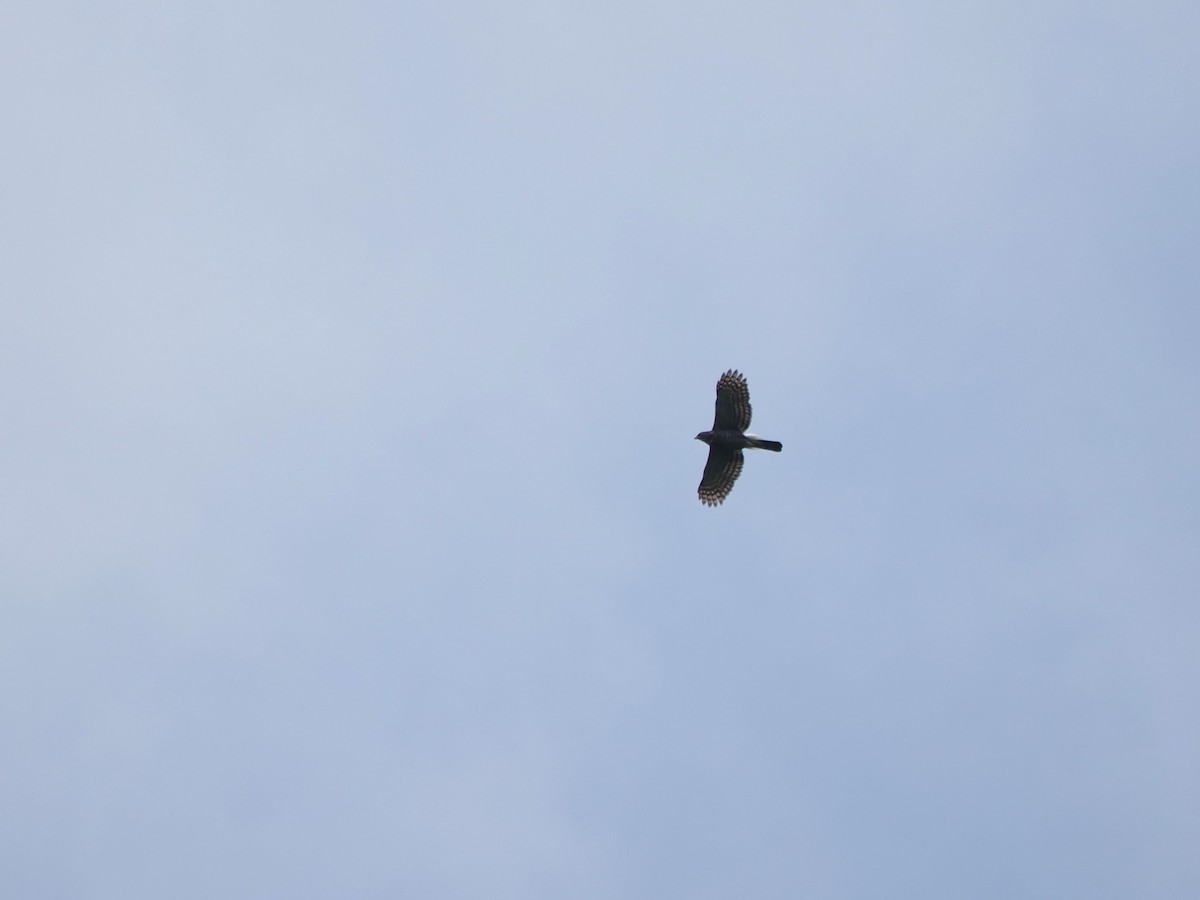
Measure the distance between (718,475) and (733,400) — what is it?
122 inches

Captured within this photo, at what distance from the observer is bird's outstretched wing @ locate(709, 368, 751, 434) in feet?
164

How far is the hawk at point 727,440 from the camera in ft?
164

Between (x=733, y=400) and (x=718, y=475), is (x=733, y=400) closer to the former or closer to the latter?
(x=733, y=400)

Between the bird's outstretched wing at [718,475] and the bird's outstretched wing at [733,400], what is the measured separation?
1402mm

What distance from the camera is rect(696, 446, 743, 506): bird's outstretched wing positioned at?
5131cm

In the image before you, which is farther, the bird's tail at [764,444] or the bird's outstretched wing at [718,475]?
the bird's outstretched wing at [718,475]

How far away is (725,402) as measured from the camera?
164 ft

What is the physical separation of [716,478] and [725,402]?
122 inches

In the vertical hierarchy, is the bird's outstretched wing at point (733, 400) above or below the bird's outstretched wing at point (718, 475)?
above

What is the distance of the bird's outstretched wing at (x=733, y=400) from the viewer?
4994 centimetres

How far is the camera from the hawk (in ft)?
164

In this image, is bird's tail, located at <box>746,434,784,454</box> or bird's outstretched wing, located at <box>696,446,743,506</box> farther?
bird's outstretched wing, located at <box>696,446,743,506</box>

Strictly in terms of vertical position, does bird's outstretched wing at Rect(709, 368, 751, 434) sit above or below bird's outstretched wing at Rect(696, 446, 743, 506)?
above

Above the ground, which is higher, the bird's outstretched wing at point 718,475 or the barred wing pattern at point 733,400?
the barred wing pattern at point 733,400
